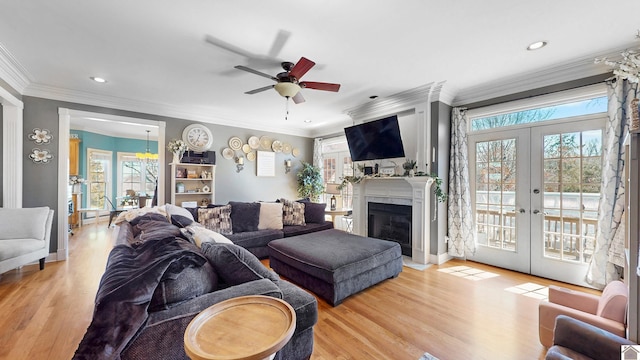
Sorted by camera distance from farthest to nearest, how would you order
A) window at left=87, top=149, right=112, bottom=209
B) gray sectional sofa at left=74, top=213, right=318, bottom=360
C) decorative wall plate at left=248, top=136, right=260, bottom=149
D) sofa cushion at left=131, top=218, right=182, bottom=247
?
1. window at left=87, top=149, right=112, bottom=209
2. decorative wall plate at left=248, top=136, right=260, bottom=149
3. sofa cushion at left=131, top=218, right=182, bottom=247
4. gray sectional sofa at left=74, top=213, right=318, bottom=360

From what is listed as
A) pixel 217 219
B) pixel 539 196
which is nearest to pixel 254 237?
pixel 217 219

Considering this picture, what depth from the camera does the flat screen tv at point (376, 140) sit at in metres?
3.83

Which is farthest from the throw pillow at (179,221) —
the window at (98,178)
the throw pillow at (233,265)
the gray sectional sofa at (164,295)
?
the window at (98,178)

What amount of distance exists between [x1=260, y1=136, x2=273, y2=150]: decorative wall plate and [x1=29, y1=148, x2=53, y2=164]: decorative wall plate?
3343 mm

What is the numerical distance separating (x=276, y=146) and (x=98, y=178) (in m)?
5.43

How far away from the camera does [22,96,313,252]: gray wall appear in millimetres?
3555

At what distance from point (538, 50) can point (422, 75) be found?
112 cm

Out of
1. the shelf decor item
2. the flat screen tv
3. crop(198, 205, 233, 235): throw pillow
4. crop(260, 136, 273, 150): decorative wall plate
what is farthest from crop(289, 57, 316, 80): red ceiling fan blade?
crop(260, 136, 273, 150): decorative wall plate

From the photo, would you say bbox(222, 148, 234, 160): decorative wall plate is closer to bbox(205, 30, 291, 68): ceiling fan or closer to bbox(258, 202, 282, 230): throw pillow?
bbox(258, 202, 282, 230): throw pillow

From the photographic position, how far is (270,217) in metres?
4.25

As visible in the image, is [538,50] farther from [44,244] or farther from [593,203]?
[44,244]

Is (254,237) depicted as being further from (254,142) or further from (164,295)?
(164,295)

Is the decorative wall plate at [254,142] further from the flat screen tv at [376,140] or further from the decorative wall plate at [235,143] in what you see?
the flat screen tv at [376,140]

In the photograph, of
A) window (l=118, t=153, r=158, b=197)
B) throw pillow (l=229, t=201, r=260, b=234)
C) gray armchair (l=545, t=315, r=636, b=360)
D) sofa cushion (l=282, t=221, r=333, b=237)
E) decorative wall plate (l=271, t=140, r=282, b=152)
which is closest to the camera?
gray armchair (l=545, t=315, r=636, b=360)
